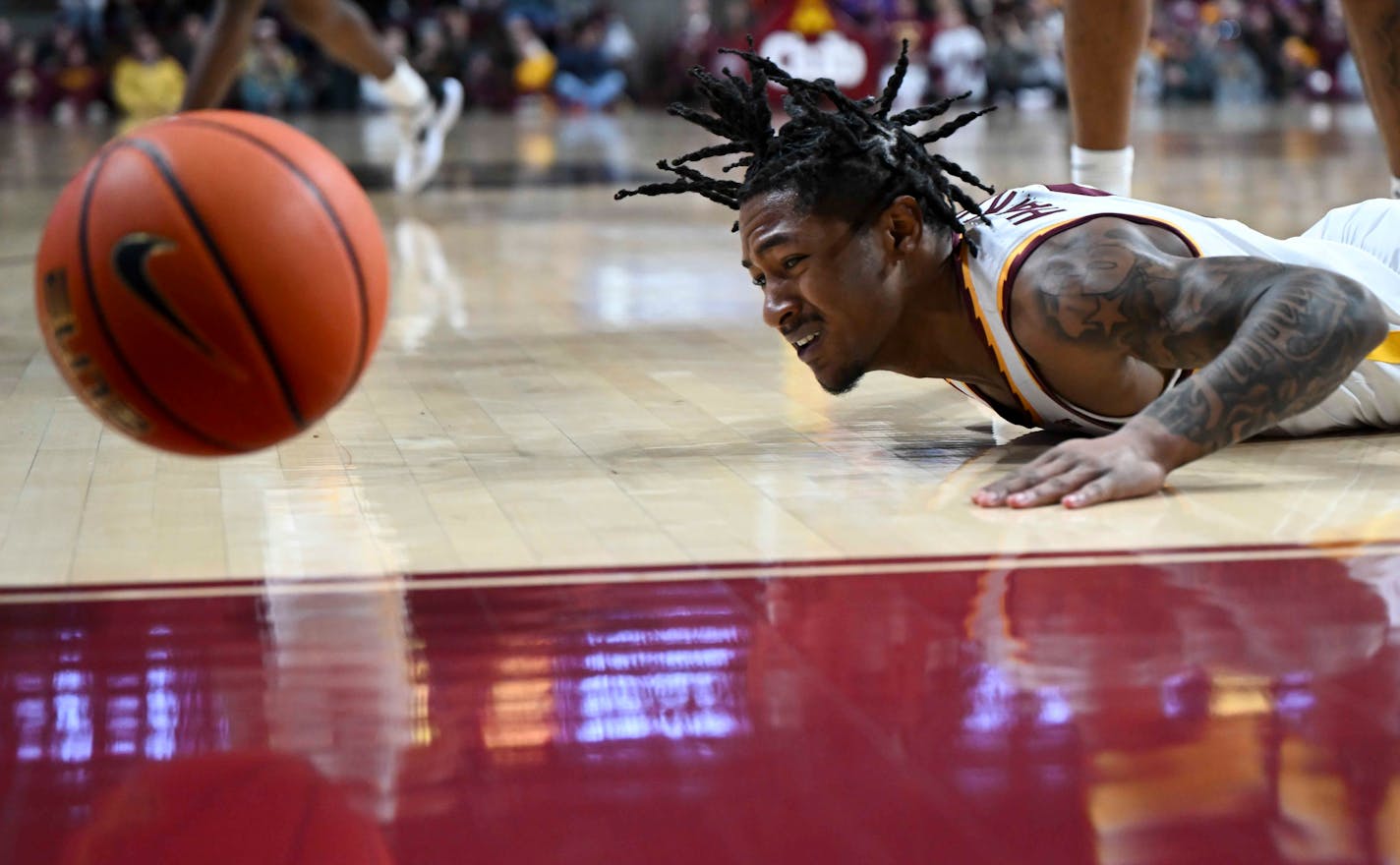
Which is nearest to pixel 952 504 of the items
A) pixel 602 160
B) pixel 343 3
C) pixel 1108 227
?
pixel 1108 227

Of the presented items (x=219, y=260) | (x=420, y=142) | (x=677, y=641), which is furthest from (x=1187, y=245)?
(x=420, y=142)

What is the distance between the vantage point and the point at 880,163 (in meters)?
3.32

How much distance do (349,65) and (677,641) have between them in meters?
7.51

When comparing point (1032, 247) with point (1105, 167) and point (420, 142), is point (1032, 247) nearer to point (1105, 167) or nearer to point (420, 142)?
point (1105, 167)

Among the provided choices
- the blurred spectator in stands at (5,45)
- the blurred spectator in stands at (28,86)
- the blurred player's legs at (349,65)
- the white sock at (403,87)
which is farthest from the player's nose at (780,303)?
the blurred spectator in stands at (5,45)

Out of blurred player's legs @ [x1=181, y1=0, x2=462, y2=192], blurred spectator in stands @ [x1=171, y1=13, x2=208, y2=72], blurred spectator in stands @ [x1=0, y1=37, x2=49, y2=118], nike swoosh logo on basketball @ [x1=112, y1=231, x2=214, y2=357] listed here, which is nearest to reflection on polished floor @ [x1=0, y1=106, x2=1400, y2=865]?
nike swoosh logo on basketball @ [x1=112, y1=231, x2=214, y2=357]

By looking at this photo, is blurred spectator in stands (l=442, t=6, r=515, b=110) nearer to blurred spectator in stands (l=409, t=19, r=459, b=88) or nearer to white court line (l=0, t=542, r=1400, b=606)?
blurred spectator in stands (l=409, t=19, r=459, b=88)

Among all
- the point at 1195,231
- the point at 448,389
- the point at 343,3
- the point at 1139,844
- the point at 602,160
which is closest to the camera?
the point at 1139,844

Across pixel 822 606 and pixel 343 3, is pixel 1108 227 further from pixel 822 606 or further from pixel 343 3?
pixel 343 3

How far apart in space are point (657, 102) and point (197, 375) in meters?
21.6

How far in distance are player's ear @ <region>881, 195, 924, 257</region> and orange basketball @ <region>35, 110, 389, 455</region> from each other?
998 millimetres

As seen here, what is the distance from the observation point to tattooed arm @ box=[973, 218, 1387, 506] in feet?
9.50

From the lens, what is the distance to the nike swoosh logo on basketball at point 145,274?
8.64 feet

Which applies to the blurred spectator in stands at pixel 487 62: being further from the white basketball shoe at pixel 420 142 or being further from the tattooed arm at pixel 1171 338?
the tattooed arm at pixel 1171 338
